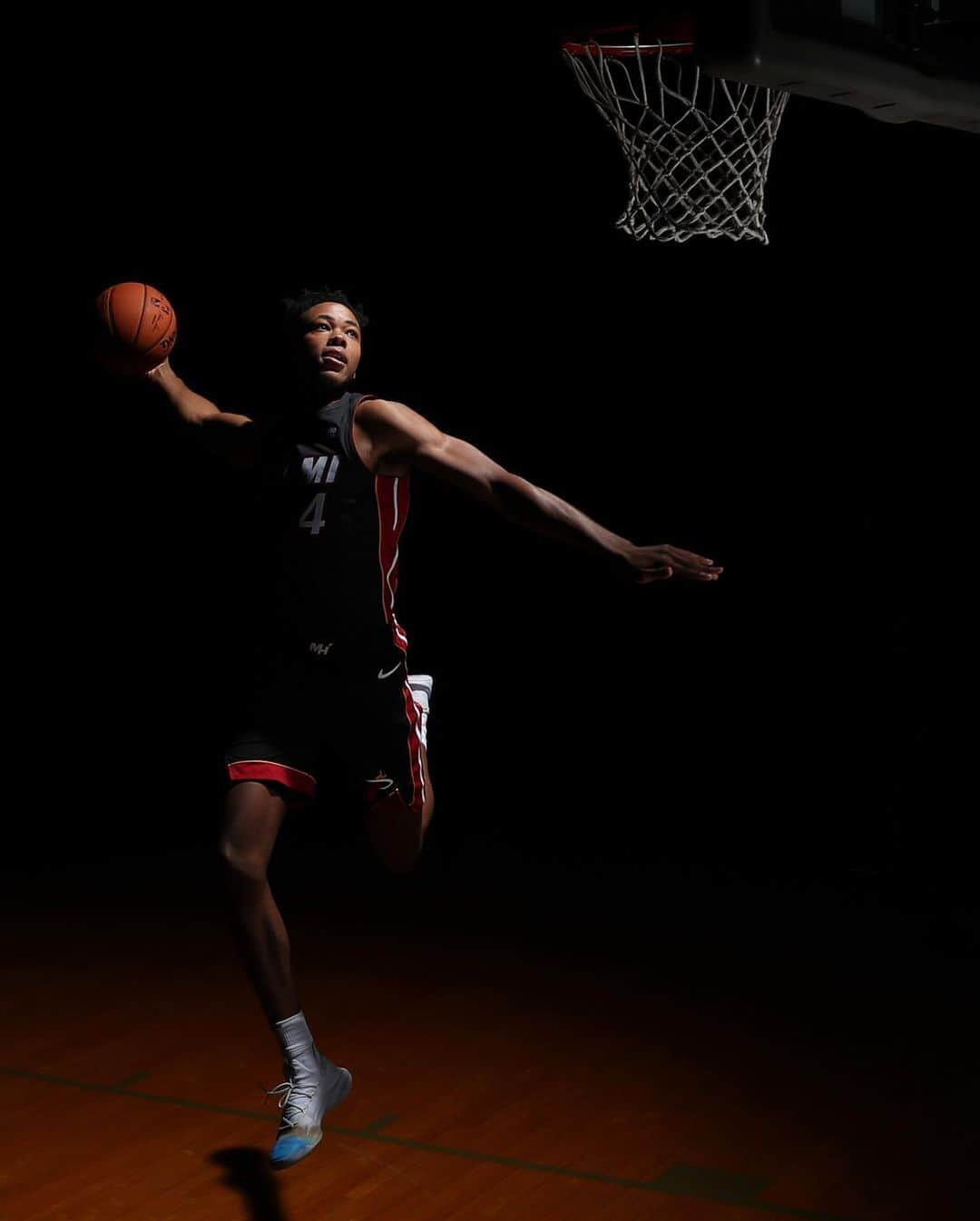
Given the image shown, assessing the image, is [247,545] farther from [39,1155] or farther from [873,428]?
[39,1155]

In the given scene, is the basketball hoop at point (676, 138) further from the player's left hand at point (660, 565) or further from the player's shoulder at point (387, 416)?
the player's left hand at point (660, 565)

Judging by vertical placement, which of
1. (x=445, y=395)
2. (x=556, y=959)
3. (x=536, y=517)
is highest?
(x=445, y=395)

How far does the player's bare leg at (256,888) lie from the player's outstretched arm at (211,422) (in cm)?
76

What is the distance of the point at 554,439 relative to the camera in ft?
24.0

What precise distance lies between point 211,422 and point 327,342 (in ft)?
1.21

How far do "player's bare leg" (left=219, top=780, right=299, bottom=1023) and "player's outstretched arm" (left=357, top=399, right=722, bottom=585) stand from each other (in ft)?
2.46

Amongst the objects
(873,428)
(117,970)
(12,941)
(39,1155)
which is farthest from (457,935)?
(873,428)

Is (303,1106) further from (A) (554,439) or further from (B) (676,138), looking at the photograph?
(A) (554,439)

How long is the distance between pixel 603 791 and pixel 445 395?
6.42 ft

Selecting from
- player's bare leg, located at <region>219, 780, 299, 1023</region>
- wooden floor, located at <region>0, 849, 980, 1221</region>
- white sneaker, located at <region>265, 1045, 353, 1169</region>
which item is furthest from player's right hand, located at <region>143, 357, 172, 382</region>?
wooden floor, located at <region>0, 849, 980, 1221</region>

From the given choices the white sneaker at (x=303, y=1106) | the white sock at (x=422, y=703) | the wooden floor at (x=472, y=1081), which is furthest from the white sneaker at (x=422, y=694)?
the wooden floor at (x=472, y=1081)

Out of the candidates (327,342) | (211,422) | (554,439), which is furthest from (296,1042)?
(554,439)

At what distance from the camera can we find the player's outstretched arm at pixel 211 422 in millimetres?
3562

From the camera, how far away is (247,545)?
777 cm
